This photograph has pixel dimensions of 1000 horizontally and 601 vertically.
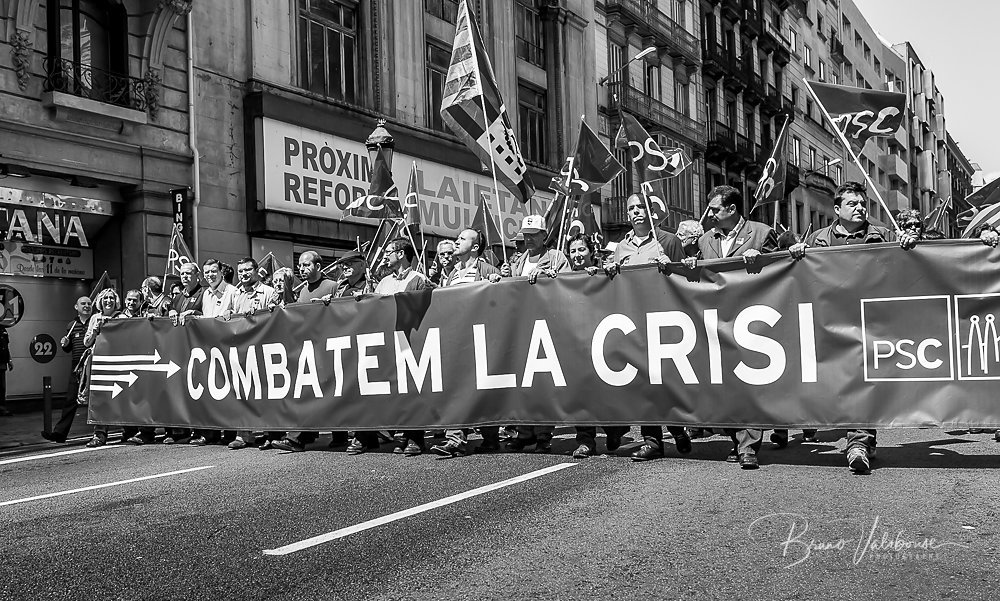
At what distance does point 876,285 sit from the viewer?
6.59 metres

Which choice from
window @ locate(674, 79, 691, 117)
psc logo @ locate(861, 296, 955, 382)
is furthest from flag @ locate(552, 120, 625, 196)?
window @ locate(674, 79, 691, 117)

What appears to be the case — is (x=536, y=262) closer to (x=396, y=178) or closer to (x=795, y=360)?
(x=795, y=360)

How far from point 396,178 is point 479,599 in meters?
18.1

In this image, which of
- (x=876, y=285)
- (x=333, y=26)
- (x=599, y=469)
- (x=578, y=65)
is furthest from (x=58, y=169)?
(x=578, y=65)

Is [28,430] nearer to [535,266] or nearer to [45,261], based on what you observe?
[45,261]

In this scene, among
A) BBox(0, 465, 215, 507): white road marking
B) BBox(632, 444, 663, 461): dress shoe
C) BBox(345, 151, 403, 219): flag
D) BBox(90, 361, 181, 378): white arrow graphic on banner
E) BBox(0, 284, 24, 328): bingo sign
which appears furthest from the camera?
BBox(0, 284, 24, 328): bingo sign

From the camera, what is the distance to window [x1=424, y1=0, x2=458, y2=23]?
77.3 ft

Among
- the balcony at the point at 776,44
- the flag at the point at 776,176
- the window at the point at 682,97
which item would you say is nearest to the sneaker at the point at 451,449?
the flag at the point at 776,176

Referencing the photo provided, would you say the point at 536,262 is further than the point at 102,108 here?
No

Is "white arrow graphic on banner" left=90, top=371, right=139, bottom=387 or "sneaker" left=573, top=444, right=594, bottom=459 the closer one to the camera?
"sneaker" left=573, top=444, right=594, bottom=459

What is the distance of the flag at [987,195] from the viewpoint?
9.74m

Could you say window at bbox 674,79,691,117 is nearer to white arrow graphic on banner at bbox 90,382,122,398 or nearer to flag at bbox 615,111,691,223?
flag at bbox 615,111,691,223

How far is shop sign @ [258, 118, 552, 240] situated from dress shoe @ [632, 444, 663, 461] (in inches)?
371

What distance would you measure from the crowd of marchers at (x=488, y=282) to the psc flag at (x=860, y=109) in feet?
3.27
